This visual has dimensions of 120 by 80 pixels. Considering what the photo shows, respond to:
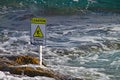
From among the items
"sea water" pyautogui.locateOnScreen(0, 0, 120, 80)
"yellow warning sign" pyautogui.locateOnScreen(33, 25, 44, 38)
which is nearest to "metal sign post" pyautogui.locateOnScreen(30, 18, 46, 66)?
"yellow warning sign" pyautogui.locateOnScreen(33, 25, 44, 38)

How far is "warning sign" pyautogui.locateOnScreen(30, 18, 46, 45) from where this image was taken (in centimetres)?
1040

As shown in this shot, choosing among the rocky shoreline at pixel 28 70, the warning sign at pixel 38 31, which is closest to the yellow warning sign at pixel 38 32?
the warning sign at pixel 38 31

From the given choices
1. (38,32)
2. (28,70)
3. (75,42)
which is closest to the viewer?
(28,70)

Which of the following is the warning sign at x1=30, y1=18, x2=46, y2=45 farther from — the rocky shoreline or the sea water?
the sea water

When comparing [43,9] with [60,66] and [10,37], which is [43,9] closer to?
[10,37]

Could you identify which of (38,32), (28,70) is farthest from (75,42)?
(28,70)

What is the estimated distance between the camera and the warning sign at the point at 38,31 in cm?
A: 1040

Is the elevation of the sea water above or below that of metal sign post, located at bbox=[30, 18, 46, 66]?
below

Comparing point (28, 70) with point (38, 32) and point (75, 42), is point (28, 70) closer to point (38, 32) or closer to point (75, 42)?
point (38, 32)

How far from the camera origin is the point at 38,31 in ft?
34.4

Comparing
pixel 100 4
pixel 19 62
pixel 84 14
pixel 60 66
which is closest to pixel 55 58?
pixel 60 66

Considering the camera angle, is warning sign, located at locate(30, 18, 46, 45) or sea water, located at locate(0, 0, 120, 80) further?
sea water, located at locate(0, 0, 120, 80)

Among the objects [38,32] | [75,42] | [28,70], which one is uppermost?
[38,32]

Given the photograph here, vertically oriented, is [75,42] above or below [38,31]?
below
